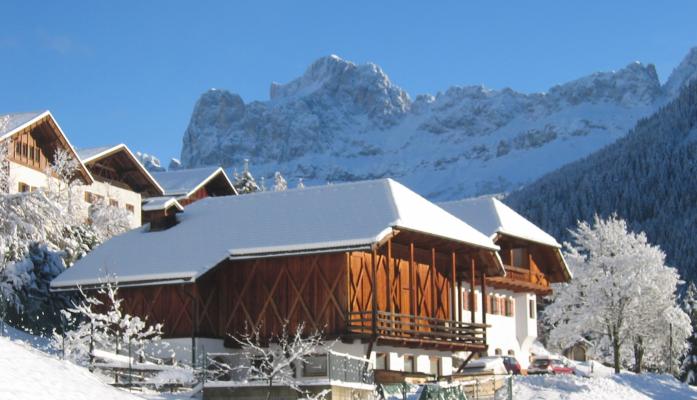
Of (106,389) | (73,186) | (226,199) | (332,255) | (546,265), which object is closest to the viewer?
(106,389)

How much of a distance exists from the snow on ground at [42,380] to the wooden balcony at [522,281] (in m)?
37.1

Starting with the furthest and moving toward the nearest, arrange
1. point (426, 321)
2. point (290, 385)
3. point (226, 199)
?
point (226, 199) → point (426, 321) → point (290, 385)

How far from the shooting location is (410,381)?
43.0 m

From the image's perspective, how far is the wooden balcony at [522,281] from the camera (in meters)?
62.0

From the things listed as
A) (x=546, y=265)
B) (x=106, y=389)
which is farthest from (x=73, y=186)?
(x=106, y=389)

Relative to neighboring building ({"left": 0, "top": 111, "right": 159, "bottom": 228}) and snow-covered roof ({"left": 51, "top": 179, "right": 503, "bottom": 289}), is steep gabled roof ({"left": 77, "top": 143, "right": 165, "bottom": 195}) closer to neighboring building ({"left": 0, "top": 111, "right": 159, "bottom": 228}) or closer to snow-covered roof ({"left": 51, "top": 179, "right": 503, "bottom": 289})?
neighboring building ({"left": 0, "top": 111, "right": 159, "bottom": 228})

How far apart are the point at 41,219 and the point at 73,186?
48.3ft

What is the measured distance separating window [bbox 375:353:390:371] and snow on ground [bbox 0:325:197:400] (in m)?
20.5

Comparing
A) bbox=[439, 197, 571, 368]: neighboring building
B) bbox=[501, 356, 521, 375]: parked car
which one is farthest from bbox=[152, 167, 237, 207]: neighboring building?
bbox=[501, 356, 521, 375]: parked car

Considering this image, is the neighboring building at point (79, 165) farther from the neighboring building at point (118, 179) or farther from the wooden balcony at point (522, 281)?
the wooden balcony at point (522, 281)

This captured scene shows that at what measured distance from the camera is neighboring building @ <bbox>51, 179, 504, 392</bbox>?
143 ft

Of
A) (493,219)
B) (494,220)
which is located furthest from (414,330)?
(493,219)

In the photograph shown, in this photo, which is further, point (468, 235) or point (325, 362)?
point (468, 235)

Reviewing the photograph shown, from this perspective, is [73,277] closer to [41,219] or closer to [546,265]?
[41,219]
